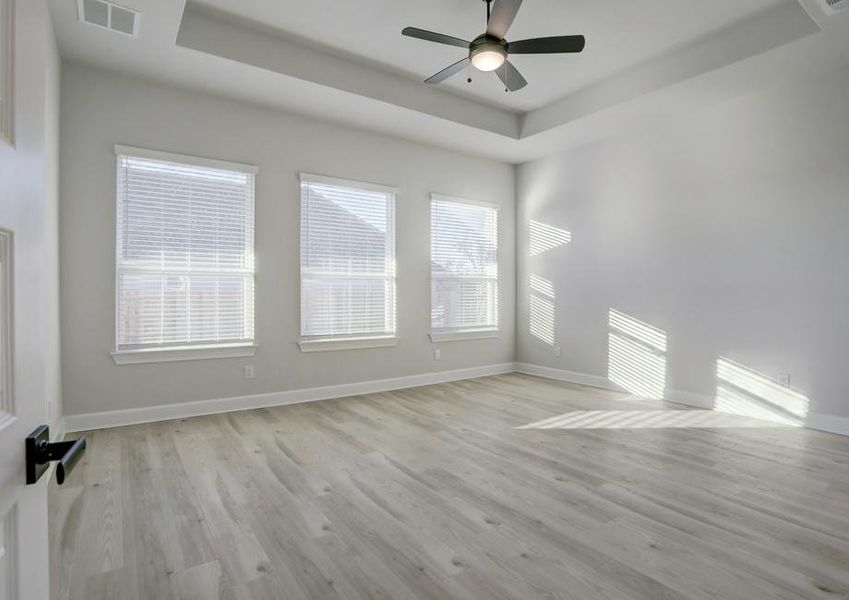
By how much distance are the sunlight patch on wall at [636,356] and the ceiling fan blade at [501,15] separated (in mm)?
3547

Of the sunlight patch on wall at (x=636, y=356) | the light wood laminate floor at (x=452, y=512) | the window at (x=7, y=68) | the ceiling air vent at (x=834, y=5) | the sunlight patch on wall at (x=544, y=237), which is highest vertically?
the ceiling air vent at (x=834, y=5)

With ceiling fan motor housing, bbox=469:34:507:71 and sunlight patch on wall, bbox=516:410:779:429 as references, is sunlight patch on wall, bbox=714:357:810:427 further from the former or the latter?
ceiling fan motor housing, bbox=469:34:507:71

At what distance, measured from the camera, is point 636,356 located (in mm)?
5324

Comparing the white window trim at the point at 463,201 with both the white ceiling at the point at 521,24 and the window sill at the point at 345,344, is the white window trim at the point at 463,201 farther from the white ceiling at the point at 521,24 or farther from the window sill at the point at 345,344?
the window sill at the point at 345,344

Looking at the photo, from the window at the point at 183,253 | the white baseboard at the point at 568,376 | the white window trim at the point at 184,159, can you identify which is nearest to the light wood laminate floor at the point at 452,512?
the window at the point at 183,253

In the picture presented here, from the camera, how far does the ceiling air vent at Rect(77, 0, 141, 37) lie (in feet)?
10.1

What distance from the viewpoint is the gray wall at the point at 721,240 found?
397 cm

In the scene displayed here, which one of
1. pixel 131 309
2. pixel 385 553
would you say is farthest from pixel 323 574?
pixel 131 309

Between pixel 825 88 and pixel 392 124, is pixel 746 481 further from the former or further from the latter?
pixel 392 124

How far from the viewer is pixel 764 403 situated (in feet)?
14.2

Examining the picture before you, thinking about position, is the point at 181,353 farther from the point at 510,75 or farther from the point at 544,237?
the point at 544,237

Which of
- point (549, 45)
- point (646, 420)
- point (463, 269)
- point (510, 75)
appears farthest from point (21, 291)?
point (463, 269)

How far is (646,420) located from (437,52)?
3.84 metres

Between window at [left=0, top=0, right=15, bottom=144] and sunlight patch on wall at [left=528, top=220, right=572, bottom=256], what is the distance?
5.88 meters
